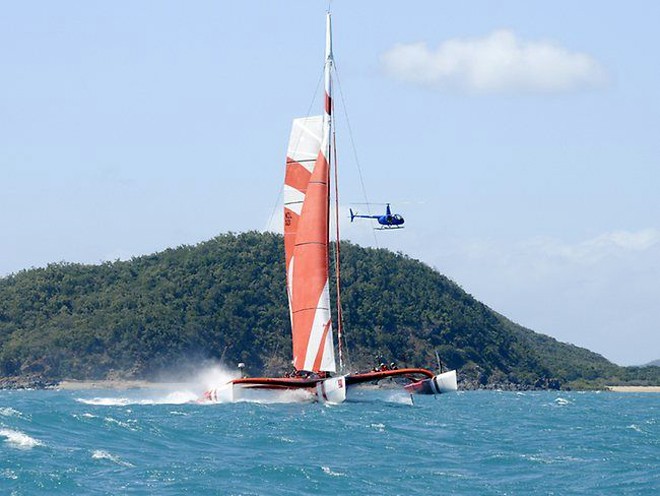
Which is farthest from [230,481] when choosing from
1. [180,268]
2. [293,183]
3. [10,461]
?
[180,268]

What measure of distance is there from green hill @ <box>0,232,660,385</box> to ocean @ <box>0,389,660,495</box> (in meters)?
103

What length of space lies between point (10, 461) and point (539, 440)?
23.0 m

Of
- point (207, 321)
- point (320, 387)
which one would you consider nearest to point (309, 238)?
point (320, 387)

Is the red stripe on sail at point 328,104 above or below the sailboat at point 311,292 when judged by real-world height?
above

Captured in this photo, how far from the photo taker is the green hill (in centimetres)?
16750

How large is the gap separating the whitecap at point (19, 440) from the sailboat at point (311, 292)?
22.3 metres

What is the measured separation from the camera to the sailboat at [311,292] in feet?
207

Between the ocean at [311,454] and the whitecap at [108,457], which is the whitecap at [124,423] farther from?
the whitecap at [108,457]

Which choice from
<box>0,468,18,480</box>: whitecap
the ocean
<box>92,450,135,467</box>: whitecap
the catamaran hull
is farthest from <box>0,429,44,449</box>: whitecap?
the catamaran hull

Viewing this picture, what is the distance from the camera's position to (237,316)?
582ft

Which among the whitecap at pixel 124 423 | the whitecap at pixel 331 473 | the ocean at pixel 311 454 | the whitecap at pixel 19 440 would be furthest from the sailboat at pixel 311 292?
the whitecap at pixel 331 473

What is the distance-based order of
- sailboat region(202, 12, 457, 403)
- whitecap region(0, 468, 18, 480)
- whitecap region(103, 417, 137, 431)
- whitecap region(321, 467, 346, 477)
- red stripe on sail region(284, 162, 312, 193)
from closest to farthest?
whitecap region(0, 468, 18, 480), whitecap region(321, 467, 346, 477), whitecap region(103, 417, 137, 431), sailboat region(202, 12, 457, 403), red stripe on sail region(284, 162, 312, 193)

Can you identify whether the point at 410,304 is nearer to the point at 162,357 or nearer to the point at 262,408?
the point at 162,357

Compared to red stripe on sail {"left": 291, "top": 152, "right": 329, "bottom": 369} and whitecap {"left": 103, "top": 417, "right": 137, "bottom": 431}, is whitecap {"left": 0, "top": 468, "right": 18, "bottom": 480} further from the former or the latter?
red stripe on sail {"left": 291, "top": 152, "right": 329, "bottom": 369}
